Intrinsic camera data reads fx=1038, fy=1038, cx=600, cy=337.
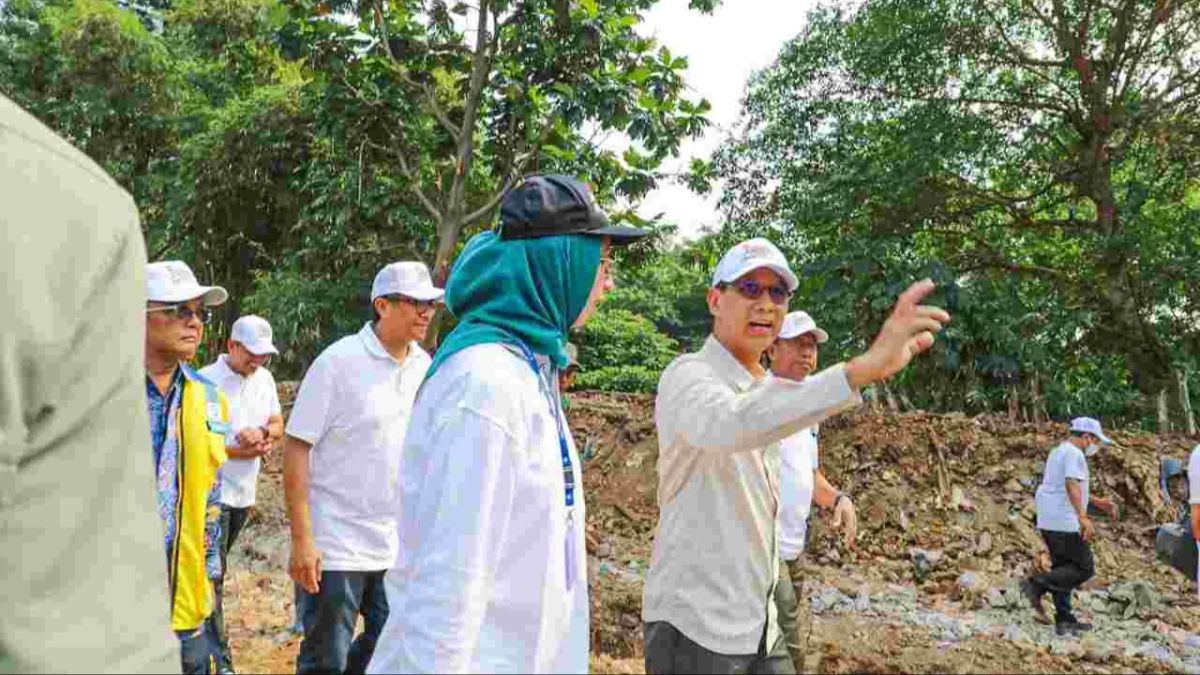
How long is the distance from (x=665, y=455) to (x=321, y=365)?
1703 mm

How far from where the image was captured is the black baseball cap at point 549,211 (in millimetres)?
2215

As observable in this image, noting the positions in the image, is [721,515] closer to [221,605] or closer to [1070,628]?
[221,605]

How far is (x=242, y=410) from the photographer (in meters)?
6.32

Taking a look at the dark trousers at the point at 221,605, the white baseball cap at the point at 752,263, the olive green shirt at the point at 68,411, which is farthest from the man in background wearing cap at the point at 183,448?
the olive green shirt at the point at 68,411

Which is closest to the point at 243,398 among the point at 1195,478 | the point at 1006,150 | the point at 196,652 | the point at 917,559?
the point at 196,652

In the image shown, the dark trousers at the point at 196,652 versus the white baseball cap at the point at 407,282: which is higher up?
the white baseball cap at the point at 407,282

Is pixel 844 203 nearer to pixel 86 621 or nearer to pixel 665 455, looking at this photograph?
pixel 665 455

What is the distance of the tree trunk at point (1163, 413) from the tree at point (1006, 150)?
0.14 metres

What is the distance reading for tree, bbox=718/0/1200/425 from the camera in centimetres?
1411

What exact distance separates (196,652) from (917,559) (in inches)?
356

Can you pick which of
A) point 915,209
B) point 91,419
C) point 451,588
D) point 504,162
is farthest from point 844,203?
point 91,419

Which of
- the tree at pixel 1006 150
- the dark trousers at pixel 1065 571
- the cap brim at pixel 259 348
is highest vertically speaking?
the tree at pixel 1006 150

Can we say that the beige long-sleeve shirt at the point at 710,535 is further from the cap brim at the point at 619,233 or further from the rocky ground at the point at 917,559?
the rocky ground at the point at 917,559

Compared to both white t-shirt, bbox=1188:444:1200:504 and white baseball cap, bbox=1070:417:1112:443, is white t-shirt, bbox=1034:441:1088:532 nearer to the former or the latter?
white baseball cap, bbox=1070:417:1112:443
